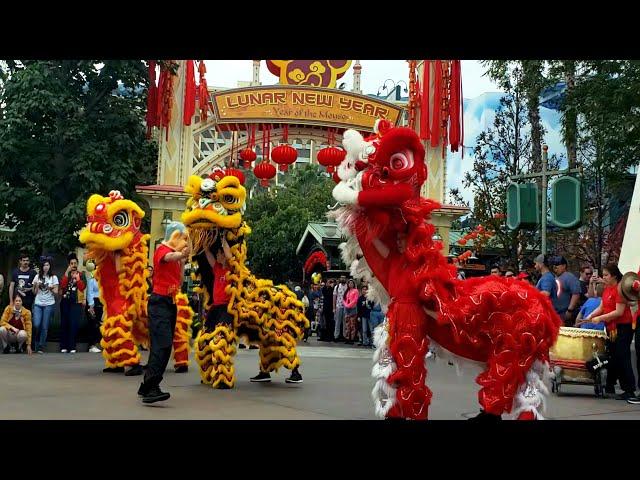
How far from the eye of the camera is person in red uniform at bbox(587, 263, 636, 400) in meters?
7.49

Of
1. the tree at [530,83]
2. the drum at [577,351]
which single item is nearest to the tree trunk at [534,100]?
the tree at [530,83]

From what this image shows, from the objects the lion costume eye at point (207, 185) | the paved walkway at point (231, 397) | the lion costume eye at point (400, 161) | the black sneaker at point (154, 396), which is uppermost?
the lion costume eye at point (207, 185)

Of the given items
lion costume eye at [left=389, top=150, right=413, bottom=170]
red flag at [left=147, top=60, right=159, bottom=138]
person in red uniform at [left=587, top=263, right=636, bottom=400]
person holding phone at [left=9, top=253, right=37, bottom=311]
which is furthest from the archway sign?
lion costume eye at [left=389, top=150, right=413, bottom=170]

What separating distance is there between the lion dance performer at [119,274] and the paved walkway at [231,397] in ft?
1.21

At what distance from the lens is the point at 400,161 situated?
5.06 metres

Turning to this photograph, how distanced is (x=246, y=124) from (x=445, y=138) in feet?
15.8

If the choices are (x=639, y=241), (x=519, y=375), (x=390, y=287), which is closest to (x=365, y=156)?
(x=390, y=287)

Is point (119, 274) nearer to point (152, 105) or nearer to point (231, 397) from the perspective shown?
point (231, 397)

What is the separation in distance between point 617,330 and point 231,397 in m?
4.06

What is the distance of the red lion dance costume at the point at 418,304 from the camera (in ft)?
15.9

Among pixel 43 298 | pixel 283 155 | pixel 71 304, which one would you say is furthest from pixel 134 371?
pixel 283 155

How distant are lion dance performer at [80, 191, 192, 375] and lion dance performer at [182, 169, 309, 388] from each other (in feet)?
3.61

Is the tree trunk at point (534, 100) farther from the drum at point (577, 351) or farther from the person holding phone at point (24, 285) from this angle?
the person holding phone at point (24, 285)

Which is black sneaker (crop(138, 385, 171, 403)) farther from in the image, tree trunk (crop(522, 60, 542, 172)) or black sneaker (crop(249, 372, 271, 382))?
tree trunk (crop(522, 60, 542, 172))
